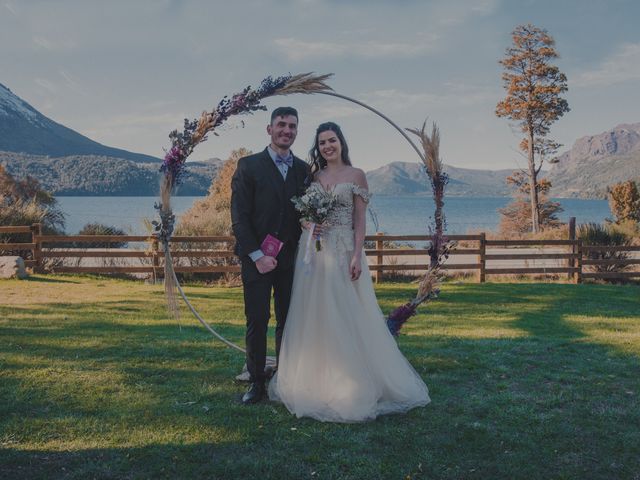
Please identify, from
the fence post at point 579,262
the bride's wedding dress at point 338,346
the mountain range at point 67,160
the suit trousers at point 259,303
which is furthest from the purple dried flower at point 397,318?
the mountain range at point 67,160

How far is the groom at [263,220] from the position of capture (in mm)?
4473

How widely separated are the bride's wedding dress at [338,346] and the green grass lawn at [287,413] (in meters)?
0.17

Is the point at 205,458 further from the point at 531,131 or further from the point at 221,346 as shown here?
the point at 531,131

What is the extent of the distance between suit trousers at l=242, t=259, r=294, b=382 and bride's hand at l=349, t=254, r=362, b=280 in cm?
53

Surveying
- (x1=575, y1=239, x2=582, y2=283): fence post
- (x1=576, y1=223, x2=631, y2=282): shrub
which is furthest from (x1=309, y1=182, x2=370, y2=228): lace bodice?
(x1=576, y1=223, x2=631, y2=282): shrub

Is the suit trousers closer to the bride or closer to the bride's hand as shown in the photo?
the bride

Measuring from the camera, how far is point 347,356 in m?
4.34

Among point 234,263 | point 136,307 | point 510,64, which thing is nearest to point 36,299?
point 136,307

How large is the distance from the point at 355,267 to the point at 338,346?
63 centimetres

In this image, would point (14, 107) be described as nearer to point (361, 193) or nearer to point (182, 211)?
point (182, 211)

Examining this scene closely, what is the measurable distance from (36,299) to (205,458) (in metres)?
7.79

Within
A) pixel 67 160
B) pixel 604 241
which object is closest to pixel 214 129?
pixel 604 241

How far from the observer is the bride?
4301 mm

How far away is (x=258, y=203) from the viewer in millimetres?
4508
